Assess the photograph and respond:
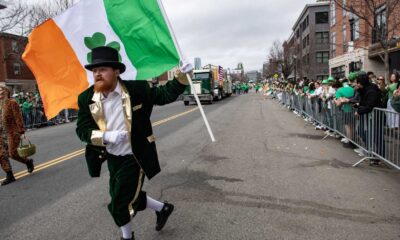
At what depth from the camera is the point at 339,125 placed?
9.49m

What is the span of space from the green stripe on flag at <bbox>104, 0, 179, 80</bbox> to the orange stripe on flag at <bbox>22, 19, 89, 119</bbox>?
0.63 meters

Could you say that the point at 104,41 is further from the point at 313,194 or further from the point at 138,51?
the point at 313,194

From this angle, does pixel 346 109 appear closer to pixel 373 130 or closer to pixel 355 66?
pixel 373 130

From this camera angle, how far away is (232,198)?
16.8ft

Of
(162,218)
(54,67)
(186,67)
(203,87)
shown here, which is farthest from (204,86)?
(186,67)

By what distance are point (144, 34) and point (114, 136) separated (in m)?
1.60

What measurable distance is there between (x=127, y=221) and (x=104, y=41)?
7.18ft

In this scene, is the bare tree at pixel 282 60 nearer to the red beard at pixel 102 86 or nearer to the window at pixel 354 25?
the window at pixel 354 25

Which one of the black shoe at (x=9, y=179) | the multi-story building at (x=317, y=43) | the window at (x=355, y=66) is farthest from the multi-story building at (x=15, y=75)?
the multi-story building at (x=317, y=43)

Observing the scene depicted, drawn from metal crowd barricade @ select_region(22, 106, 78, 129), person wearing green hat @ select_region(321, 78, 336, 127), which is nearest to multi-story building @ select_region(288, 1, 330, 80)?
metal crowd barricade @ select_region(22, 106, 78, 129)

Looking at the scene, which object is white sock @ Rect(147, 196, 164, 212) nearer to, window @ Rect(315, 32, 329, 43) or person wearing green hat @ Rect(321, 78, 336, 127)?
person wearing green hat @ Rect(321, 78, 336, 127)

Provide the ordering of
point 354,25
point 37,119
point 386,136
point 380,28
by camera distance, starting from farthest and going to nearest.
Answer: point 354,25 → point 37,119 → point 380,28 → point 386,136

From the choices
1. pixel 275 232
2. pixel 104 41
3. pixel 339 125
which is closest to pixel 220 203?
pixel 275 232

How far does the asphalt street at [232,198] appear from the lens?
4051mm
